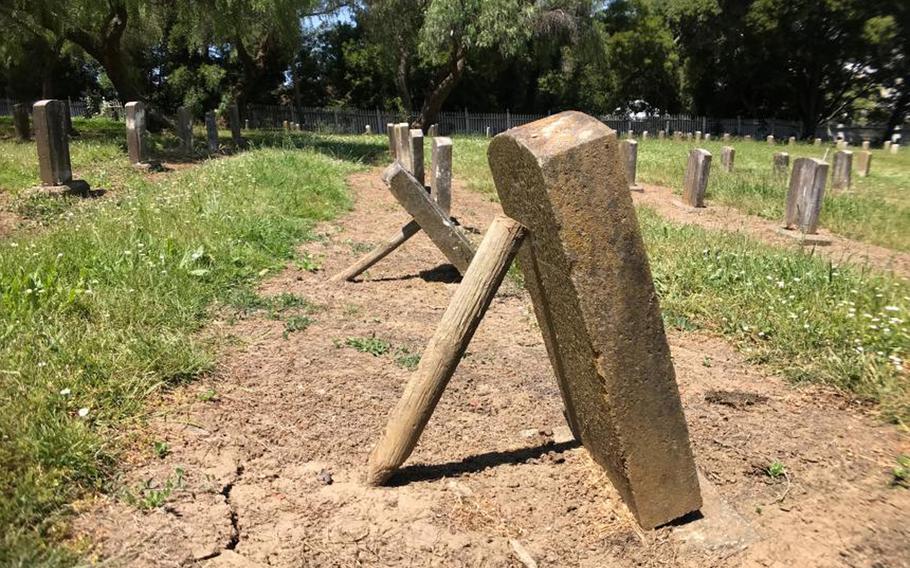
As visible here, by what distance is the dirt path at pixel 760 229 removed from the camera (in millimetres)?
8289

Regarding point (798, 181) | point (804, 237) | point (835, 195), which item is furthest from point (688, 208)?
point (835, 195)

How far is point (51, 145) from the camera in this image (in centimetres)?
1014

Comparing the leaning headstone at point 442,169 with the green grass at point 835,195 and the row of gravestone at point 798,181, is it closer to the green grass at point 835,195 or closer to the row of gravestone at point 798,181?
the row of gravestone at point 798,181

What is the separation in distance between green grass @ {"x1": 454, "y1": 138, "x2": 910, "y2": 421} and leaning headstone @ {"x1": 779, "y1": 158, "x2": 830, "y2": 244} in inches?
116

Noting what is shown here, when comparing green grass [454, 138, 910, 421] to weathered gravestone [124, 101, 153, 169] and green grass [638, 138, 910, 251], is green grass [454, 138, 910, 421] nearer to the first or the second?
green grass [638, 138, 910, 251]

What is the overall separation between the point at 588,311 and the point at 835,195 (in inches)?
537

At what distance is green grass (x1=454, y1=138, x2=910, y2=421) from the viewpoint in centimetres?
412

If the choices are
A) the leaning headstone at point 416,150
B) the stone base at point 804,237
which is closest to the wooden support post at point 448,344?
the leaning headstone at point 416,150

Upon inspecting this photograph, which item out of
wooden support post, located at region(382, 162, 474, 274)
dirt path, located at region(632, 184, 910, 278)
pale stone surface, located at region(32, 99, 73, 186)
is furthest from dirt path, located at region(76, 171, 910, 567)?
pale stone surface, located at region(32, 99, 73, 186)

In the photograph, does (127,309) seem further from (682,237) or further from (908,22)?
(908,22)

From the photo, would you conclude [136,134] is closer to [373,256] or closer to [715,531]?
[373,256]

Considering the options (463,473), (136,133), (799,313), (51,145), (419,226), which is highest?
(136,133)

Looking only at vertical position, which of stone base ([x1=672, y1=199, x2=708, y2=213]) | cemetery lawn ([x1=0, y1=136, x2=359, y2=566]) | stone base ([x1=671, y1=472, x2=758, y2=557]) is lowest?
stone base ([x1=671, y1=472, x2=758, y2=557])

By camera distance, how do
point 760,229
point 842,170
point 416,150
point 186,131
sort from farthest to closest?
point 186,131 < point 842,170 < point 760,229 < point 416,150
